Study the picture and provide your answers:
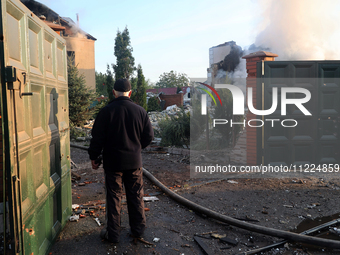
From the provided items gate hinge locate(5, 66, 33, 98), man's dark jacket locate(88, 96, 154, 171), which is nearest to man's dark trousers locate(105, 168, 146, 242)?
man's dark jacket locate(88, 96, 154, 171)

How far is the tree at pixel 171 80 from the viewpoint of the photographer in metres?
78.2

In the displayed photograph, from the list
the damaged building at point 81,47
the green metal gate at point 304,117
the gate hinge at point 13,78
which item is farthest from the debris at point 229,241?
the damaged building at point 81,47

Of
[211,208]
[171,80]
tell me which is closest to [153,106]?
[211,208]

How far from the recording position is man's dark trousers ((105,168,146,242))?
3492mm

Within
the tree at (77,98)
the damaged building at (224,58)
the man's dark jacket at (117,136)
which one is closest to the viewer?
the man's dark jacket at (117,136)

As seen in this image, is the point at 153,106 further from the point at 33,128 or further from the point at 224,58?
the point at 33,128

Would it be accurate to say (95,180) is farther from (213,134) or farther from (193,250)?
(213,134)

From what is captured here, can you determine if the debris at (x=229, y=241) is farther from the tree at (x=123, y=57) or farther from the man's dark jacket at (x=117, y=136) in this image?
the tree at (x=123, y=57)

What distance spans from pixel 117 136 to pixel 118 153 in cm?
21

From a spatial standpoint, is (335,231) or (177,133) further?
(177,133)

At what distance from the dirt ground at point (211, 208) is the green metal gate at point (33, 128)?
51cm

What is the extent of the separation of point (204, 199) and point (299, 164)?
3.42 metres

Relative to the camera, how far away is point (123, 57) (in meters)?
29.3

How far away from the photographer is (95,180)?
6723 millimetres
